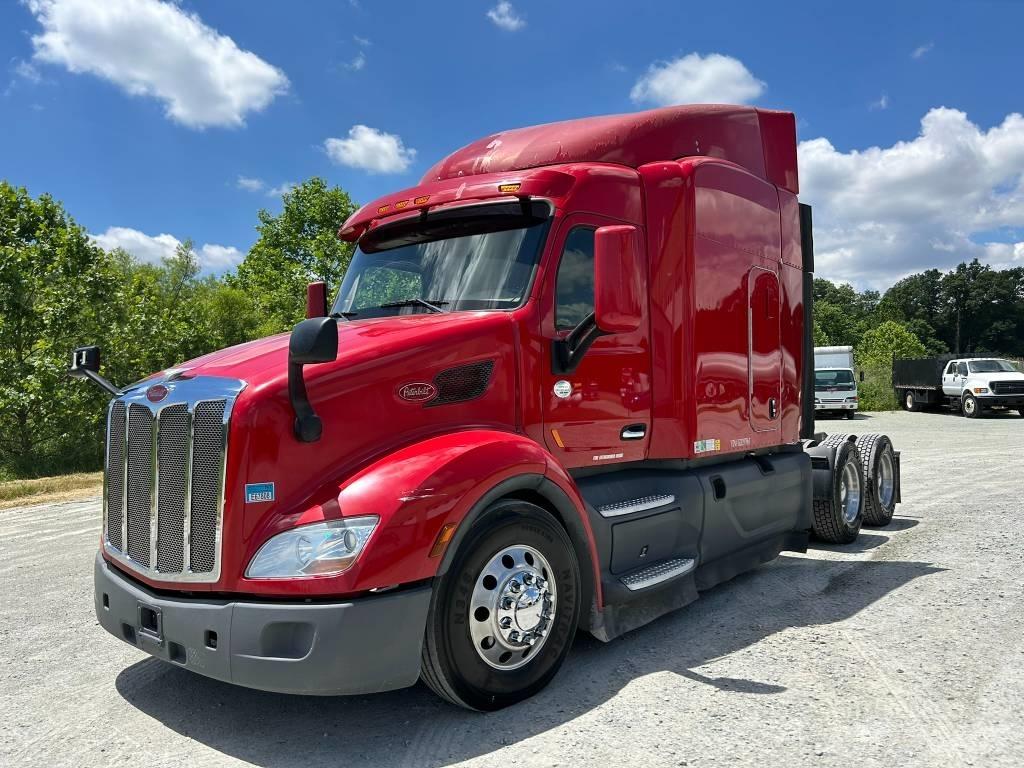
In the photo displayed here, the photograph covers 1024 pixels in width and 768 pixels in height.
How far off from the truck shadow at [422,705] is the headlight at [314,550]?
2.66 ft

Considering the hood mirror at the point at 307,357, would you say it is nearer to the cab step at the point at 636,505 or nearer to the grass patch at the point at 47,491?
the cab step at the point at 636,505

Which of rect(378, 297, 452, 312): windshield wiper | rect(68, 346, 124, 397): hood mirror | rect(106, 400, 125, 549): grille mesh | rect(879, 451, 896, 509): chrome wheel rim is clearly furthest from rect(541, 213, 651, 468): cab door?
rect(879, 451, 896, 509): chrome wheel rim

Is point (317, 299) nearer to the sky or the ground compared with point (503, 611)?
nearer to the sky

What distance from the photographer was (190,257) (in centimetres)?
6247

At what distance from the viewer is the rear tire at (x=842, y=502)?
7.32 metres

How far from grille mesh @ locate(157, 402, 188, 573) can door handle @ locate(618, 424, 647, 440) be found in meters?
2.48

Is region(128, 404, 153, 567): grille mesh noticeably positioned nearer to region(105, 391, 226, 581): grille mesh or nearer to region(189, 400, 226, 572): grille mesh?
→ region(105, 391, 226, 581): grille mesh

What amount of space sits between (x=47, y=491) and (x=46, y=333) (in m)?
8.18

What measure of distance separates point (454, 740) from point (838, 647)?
7.97 feet

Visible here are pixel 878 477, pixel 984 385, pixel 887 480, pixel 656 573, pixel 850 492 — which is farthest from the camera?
pixel 984 385

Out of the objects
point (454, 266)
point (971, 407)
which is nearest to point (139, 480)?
point (454, 266)

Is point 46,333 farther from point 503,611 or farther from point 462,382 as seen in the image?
point 503,611

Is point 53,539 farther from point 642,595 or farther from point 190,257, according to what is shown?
point 190,257

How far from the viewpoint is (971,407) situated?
3019 cm
